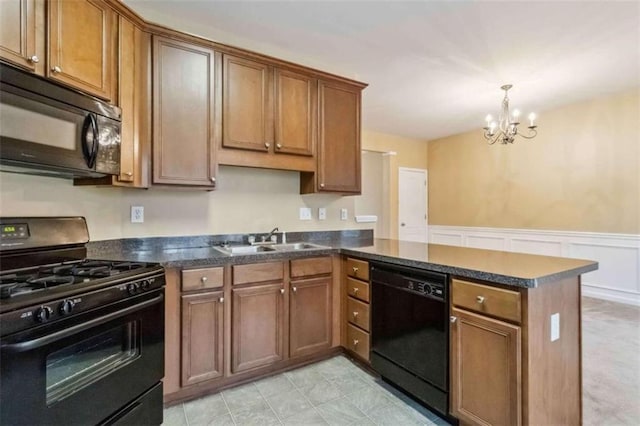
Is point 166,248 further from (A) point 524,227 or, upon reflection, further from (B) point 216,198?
(A) point 524,227

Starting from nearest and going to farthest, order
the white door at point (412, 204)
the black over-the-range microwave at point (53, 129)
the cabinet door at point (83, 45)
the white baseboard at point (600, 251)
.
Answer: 1. the black over-the-range microwave at point (53, 129)
2. the cabinet door at point (83, 45)
3. the white baseboard at point (600, 251)
4. the white door at point (412, 204)

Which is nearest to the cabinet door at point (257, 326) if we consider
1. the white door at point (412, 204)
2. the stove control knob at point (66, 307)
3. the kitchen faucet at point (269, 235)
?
the kitchen faucet at point (269, 235)

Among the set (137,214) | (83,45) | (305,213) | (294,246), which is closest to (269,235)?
(294,246)

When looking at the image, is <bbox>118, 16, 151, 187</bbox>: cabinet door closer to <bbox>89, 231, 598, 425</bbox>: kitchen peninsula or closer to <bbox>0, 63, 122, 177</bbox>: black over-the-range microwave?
<bbox>0, 63, 122, 177</bbox>: black over-the-range microwave

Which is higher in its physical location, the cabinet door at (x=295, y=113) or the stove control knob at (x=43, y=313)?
the cabinet door at (x=295, y=113)

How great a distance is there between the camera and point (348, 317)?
2533 mm

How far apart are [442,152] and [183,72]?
5360mm

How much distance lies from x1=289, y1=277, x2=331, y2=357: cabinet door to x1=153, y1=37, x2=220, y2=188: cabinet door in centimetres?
104

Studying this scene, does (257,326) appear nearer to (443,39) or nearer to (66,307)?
(66,307)

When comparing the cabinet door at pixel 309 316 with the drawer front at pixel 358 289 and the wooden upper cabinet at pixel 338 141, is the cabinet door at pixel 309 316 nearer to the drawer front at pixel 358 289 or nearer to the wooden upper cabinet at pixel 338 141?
the drawer front at pixel 358 289

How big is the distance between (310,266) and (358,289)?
0.40 metres

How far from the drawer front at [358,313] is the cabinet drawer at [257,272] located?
603mm

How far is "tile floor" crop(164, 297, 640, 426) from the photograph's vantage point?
6.00 feet

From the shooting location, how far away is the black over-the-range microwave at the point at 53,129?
4.41 ft
